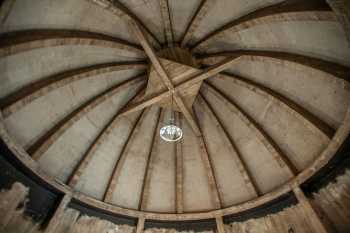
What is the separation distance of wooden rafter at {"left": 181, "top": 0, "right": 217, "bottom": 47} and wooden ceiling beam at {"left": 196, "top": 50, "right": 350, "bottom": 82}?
106 cm

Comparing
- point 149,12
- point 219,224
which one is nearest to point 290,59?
point 149,12

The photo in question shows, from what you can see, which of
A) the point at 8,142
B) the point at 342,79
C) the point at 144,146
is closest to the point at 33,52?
the point at 8,142

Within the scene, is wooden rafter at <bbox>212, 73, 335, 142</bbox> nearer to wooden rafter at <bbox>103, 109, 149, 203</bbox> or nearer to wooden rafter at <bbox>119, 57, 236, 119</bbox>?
wooden rafter at <bbox>119, 57, 236, 119</bbox>

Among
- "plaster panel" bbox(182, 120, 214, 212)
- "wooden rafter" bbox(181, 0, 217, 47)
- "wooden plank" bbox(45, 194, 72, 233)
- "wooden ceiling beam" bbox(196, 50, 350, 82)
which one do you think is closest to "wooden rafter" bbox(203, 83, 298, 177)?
"wooden ceiling beam" bbox(196, 50, 350, 82)

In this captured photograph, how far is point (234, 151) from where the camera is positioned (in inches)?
527

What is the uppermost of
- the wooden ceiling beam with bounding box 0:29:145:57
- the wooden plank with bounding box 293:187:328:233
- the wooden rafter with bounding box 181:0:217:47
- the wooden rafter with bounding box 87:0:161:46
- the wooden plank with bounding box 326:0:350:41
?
the wooden rafter with bounding box 181:0:217:47

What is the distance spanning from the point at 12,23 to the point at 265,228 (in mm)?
12047

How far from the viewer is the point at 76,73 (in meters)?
11.6

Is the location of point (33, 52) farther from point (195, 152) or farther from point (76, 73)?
point (195, 152)

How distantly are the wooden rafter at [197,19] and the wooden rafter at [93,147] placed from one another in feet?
10.9

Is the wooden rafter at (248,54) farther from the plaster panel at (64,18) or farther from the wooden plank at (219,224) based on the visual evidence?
the wooden plank at (219,224)

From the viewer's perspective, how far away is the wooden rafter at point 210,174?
13.2 m

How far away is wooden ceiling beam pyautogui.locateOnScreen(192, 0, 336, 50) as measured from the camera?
8.51 m

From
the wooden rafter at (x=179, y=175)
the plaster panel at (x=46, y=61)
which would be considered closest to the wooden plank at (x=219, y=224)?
the wooden rafter at (x=179, y=175)
